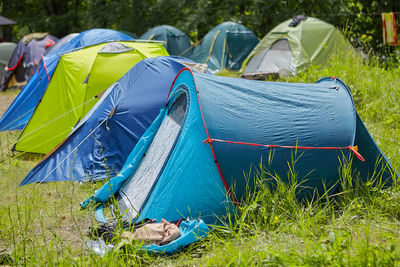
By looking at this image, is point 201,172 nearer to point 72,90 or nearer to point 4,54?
point 72,90

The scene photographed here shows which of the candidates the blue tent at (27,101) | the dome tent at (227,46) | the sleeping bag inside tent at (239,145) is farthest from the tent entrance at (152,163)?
the dome tent at (227,46)

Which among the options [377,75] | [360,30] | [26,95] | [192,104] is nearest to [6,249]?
[192,104]

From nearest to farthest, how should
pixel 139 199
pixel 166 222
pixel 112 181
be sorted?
pixel 166 222 < pixel 139 199 < pixel 112 181

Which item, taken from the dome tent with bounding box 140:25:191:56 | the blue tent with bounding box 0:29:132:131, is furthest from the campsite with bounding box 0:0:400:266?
the dome tent with bounding box 140:25:191:56

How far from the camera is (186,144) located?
367cm

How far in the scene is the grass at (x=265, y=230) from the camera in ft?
8.75

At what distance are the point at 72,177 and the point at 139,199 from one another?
38.5 inches

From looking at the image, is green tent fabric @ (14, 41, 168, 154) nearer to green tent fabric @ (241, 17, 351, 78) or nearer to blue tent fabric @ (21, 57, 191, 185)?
blue tent fabric @ (21, 57, 191, 185)

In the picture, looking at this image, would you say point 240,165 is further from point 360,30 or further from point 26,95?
point 360,30

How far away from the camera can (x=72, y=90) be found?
6.50 meters

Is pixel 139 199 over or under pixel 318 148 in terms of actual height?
under

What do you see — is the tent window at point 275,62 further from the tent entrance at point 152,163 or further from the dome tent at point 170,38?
the tent entrance at point 152,163

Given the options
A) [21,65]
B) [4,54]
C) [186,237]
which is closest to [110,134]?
[186,237]

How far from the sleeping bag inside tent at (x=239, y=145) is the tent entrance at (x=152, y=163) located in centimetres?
2
